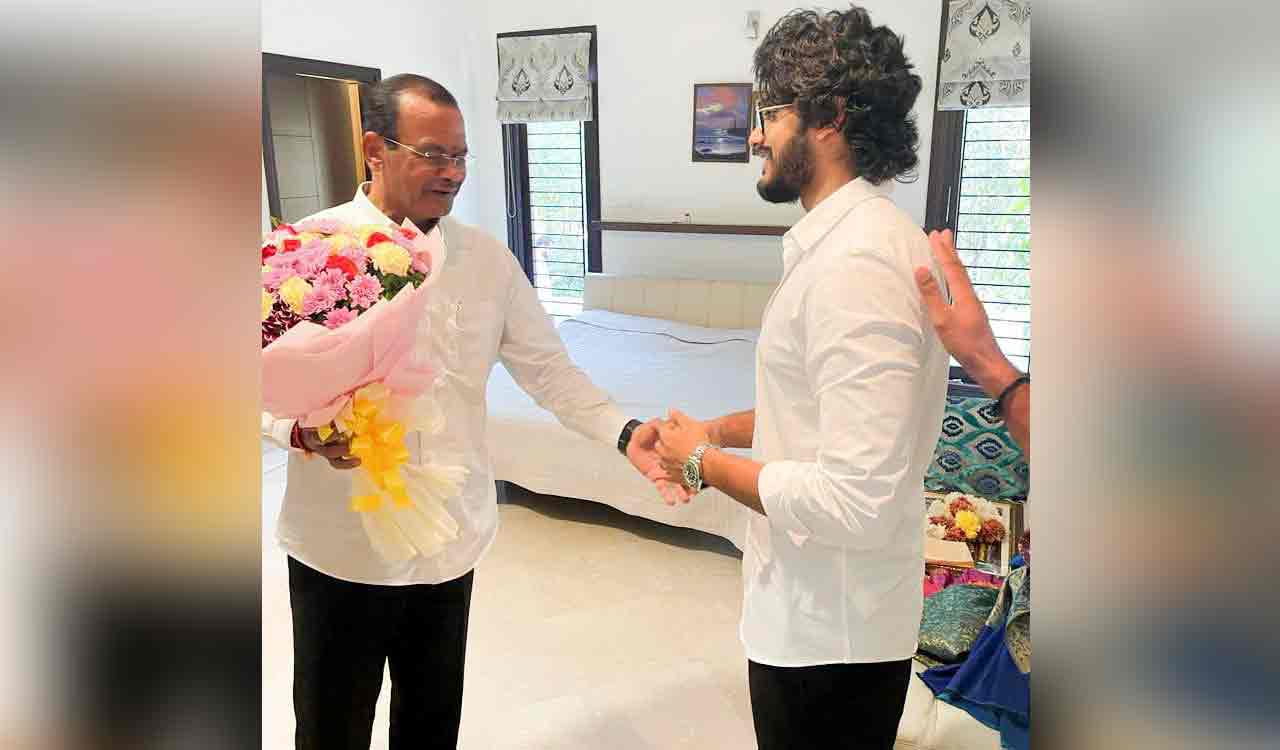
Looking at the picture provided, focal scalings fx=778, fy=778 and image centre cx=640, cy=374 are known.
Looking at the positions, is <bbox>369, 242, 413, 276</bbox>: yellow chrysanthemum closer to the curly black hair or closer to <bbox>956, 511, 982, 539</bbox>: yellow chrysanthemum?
the curly black hair

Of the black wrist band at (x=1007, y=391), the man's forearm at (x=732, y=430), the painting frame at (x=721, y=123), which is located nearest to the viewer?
the black wrist band at (x=1007, y=391)

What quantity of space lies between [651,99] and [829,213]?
2.98 m

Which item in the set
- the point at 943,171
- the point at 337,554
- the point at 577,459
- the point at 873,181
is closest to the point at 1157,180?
the point at 873,181

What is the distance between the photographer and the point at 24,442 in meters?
0.16

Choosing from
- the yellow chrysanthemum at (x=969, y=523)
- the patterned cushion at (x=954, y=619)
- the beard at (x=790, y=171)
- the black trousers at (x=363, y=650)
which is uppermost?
the beard at (x=790, y=171)

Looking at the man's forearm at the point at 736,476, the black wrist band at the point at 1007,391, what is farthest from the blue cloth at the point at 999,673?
the black wrist band at the point at 1007,391

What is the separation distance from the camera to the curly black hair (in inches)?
30.3

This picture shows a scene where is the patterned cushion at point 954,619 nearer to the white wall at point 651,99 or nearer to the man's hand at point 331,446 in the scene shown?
the man's hand at point 331,446

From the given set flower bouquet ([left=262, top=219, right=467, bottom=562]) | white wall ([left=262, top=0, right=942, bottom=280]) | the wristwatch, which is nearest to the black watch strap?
the wristwatch

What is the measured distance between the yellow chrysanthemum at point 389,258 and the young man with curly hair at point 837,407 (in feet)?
1.25

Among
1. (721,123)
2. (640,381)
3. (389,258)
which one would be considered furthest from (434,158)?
(721,123)

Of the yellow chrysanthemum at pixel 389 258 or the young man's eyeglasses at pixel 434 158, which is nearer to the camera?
the yellow chrysanthemum at pixel 389 258

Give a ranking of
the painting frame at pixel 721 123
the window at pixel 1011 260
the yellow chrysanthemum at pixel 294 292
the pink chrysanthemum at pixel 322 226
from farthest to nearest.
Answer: the painting frame at pixel 721 123 → the pink chrysanthemum at pixel 322 226 → the yellow chrysanthemum at pixel 294 292 → the window at pixel 1011 260

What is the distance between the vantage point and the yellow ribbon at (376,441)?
79 centimetres
